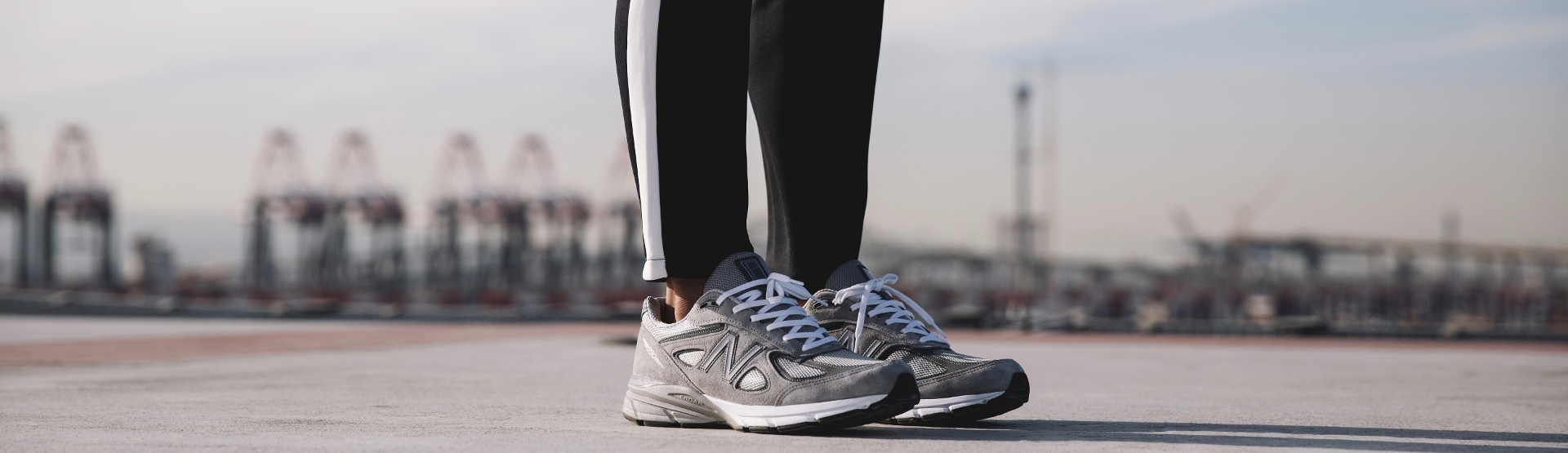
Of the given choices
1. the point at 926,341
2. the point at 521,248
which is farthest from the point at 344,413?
the point at 521,248

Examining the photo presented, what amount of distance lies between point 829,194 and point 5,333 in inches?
275

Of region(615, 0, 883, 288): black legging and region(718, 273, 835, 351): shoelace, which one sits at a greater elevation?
region(615, 0, 883, 288): black legging

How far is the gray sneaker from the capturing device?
1254 mm

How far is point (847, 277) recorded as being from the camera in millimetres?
1550

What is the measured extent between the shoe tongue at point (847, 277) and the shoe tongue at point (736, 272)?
0.13 m

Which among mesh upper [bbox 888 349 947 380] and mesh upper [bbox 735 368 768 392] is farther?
mesh upper [bbox 888 349 947 380]

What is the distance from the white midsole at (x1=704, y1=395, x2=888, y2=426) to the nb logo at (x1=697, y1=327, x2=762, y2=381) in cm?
4

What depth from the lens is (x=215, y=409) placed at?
1589 mm

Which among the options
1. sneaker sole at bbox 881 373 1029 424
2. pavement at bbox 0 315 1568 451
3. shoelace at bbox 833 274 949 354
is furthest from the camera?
shoelace at bbox 833 274 949 354

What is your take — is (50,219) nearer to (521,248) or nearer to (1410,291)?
(521,248)

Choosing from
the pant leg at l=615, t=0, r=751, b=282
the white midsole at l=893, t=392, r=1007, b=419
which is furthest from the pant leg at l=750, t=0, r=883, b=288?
the white midsole at l=893, t=392, r=1007, b=419

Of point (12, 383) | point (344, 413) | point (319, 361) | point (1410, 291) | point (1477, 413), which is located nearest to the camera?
point (344, 413)

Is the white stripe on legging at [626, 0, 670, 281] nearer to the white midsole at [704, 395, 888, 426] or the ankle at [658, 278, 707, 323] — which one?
the ankle at [658, 278, 707, 323]

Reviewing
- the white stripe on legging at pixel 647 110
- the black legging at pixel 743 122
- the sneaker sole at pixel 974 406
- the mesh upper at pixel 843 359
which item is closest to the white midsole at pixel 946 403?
the sneaker sole at pixel 974 406
